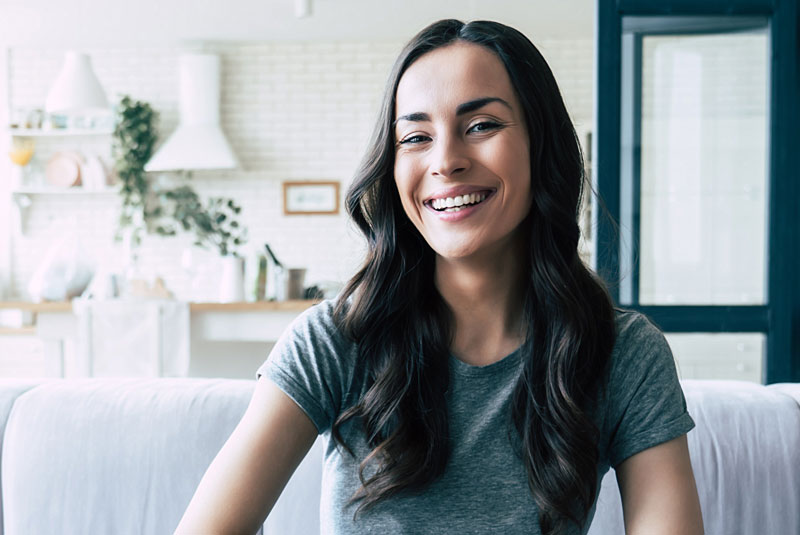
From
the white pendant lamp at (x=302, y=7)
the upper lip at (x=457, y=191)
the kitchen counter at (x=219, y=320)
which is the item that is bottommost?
the kitchen counter at (x=219, y=320)

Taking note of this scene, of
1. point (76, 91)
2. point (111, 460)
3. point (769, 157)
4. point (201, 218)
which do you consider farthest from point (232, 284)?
point (111, 460)

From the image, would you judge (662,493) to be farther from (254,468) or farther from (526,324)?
(254,468)

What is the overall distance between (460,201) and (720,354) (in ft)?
5.35

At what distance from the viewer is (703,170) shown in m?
2.33

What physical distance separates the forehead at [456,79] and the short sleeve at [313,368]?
308 millimetres

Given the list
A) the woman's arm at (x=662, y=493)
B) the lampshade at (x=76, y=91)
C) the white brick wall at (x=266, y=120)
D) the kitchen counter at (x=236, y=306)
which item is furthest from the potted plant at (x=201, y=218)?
the woman's arm at (x=662, y=493)

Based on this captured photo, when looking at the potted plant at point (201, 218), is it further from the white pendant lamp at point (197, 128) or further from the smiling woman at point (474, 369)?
the smiling woman at point (474, 369)

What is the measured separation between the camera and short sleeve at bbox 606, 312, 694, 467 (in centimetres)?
98

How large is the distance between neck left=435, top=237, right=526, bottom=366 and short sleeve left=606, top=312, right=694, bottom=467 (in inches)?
5.4

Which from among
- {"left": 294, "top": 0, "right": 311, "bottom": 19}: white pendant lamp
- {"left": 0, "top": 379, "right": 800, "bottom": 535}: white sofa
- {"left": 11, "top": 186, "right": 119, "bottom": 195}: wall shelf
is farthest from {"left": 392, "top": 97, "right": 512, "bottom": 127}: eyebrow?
{"left": 11, "top": 186, "right": 119, "bottom": 195}: wall shelf

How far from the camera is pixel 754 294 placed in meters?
2.29

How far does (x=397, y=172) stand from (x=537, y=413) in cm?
35

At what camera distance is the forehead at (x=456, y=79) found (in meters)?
0.99

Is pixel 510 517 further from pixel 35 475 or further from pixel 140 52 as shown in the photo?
pixel 140 52
